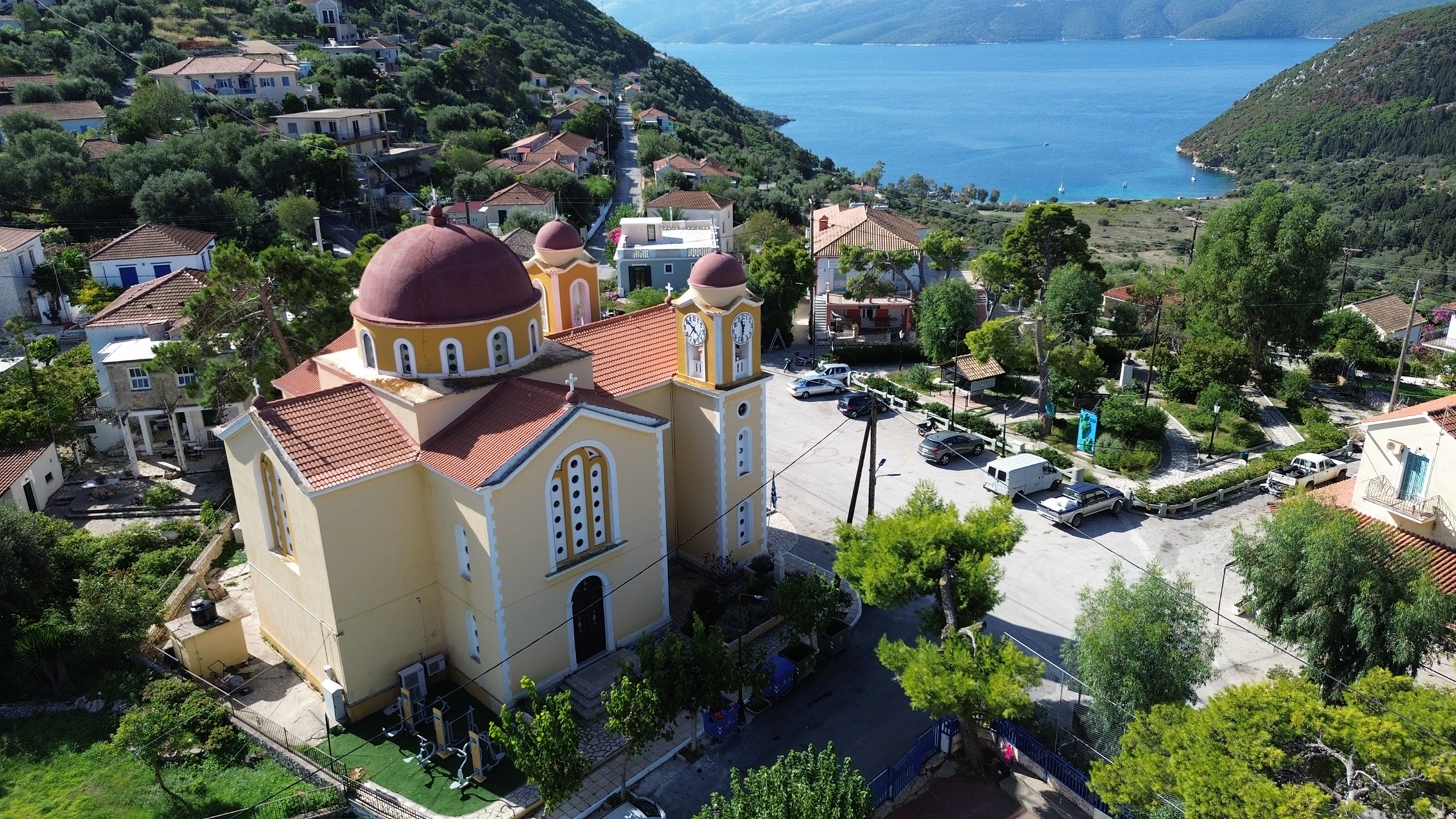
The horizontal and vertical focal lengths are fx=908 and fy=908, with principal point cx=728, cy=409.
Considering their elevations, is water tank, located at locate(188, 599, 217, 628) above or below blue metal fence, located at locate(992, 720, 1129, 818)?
above

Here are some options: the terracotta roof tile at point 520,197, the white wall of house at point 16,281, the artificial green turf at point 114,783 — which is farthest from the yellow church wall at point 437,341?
the terracotta roof tile at point 520,197

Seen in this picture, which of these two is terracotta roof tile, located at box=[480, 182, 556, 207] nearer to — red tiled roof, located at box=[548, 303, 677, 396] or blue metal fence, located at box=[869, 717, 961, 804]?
red tiled roof, located at box=[548, 303, 677, 396]

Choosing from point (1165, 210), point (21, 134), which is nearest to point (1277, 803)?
point (21, 134)

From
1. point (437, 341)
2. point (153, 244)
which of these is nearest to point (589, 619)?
point (437, 341)

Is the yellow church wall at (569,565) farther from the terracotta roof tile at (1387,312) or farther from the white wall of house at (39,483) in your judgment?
the terracotta roof tile at (1387,312)

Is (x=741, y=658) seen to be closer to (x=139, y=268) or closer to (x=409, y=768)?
(x=409, y=768)

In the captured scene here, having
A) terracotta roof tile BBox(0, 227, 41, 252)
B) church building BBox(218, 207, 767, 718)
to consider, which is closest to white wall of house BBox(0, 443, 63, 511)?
church building BBox(218, 207, 767, 718)
